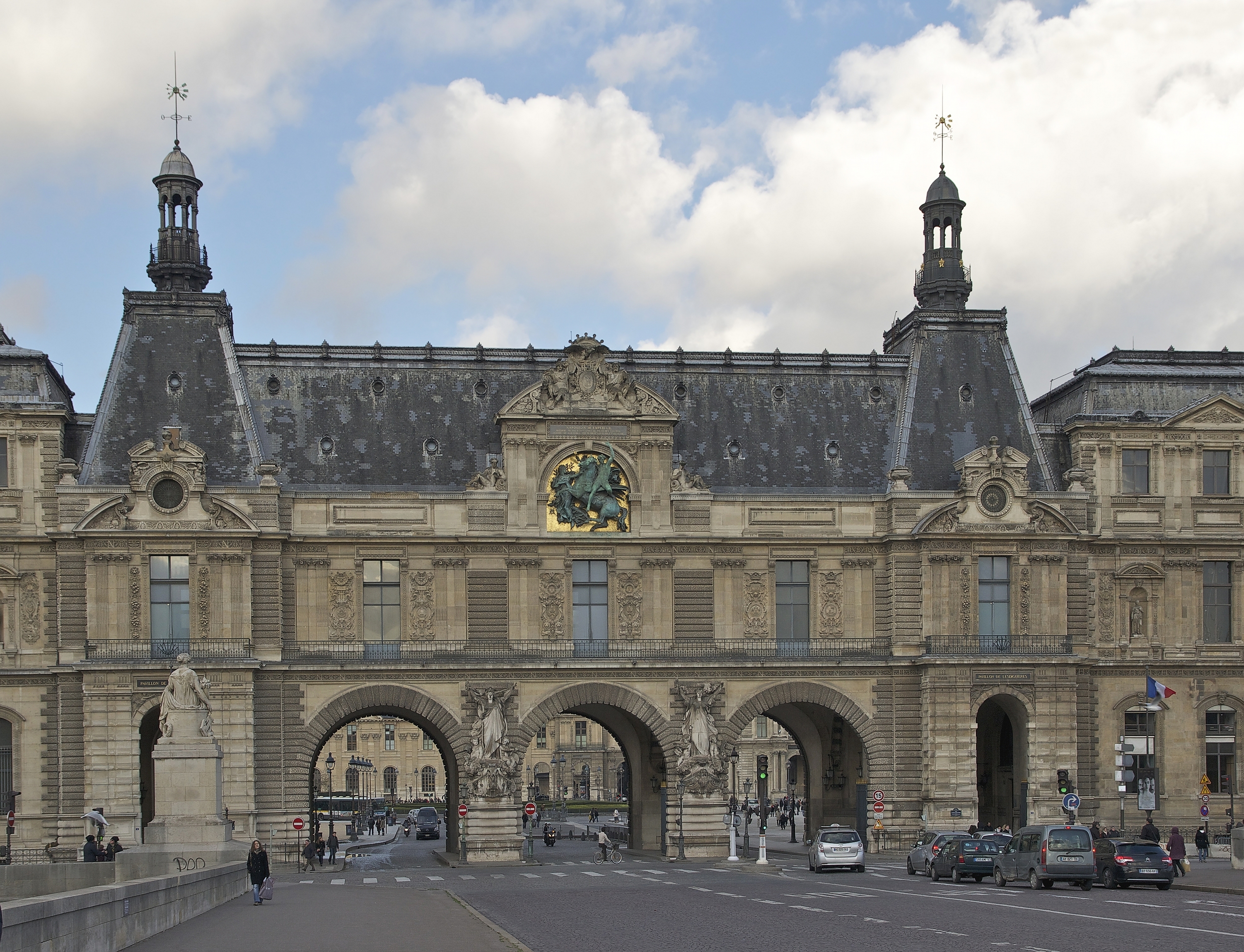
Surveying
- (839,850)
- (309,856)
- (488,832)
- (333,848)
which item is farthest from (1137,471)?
(309,856)

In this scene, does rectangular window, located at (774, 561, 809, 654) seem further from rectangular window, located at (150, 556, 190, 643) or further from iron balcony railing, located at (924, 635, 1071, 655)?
rectangular window, located at (150, 556, 190, 643)

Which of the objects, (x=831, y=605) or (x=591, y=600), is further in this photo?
(x=831, y=605)

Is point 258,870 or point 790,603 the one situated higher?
point 790,603

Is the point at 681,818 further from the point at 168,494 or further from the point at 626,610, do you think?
the point at 168,494

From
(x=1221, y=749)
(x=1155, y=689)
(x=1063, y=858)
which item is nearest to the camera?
(x=1063, y=858)

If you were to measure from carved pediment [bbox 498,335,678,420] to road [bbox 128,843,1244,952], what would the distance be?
61.6ft

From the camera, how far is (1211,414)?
68.9m

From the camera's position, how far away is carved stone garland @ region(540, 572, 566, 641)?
64.6 m

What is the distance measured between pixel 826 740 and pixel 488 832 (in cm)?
1687

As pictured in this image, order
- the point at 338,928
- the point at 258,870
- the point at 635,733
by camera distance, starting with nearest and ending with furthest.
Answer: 1. the point at 338,928
2. the point at 258,870
3. the point at 635,733

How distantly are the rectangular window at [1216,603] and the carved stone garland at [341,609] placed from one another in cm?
3405

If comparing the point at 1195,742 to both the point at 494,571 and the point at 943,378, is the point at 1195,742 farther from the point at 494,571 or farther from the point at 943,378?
the point at 494,571

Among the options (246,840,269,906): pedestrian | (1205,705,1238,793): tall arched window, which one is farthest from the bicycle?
(246,840,269,906): pedestrian

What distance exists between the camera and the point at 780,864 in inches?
2378
